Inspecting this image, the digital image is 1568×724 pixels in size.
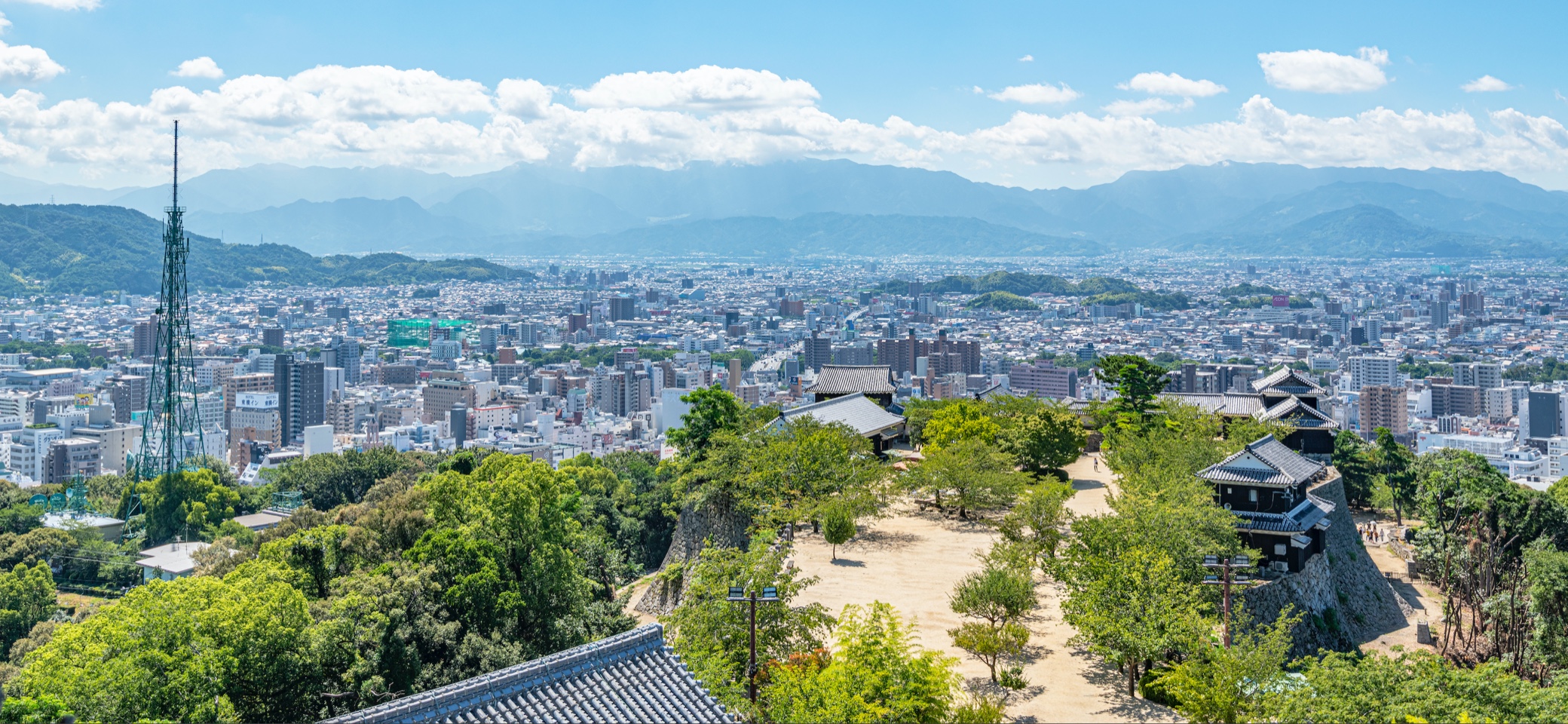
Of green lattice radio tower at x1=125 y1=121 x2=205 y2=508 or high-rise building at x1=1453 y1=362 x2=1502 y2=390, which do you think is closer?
green lattice radio tower at x1=125 y1=121 x2=205 y2=508

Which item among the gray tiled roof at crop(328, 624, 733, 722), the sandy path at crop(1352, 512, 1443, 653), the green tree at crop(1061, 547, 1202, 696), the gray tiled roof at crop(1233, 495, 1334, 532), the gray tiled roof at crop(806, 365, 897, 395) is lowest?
the sandy path at crop(1352, 512, 1443, 653)

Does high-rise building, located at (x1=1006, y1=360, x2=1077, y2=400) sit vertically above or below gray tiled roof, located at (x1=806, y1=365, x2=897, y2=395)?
below

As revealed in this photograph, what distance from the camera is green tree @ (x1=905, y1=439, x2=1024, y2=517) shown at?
2170 cm

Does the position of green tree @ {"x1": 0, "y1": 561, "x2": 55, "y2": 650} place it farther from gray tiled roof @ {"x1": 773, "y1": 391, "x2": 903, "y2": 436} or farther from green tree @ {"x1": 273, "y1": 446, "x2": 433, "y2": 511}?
gray tiled roof @ {"x1": 773, "y1": 391, "x2": 903, "y2": 436}

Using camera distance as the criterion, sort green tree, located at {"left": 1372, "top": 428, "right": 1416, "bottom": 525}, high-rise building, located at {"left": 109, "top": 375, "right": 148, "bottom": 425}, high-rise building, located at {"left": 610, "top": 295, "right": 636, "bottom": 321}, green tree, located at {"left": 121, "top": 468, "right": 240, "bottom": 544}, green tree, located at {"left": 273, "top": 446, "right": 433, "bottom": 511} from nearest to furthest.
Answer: green tree, located at {"left": 1372, "top": 428, "right": 1416, "bottom": 525} → green tree, located at {"left": 273, "top": 446, "right": 433, "bottom": 511} → green tree, located at {"left": 121, "top": 468, "right": 240, "bottom": 544} → high-rise building, located at {"left": 109, "top": 375, "right": 148, "bottom": 425} → high-rise building, located at {"left": 610, "top": 295, "right": 636, "bottom": 321}

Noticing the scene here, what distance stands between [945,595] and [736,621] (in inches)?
192

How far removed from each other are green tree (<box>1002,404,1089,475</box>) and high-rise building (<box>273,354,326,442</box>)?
292ft

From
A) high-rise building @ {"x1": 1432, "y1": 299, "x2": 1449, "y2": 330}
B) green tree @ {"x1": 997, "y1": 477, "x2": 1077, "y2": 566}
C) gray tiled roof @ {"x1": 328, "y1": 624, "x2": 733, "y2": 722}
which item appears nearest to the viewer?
gray tiled roof @ {"x1": 328, "y1": 624, "x2": 733, "y2": 722}

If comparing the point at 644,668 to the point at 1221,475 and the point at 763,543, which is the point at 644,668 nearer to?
the point at 763,543

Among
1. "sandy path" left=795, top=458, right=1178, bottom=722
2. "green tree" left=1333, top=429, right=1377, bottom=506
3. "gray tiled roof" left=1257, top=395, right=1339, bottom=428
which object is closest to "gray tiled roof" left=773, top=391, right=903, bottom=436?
"sandy path" left=795, top=458, right=1178, bottom=722

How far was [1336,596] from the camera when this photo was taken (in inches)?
855

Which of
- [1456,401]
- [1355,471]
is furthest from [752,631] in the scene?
[1456,401]

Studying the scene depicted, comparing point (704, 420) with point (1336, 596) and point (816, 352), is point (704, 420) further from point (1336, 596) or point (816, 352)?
point (816, 352)

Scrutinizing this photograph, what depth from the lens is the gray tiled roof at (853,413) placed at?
2583 cm
